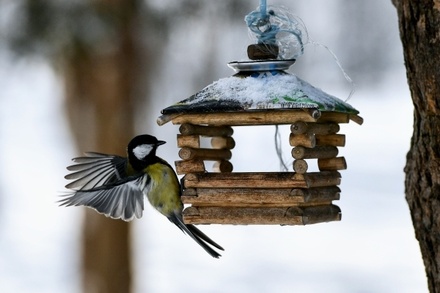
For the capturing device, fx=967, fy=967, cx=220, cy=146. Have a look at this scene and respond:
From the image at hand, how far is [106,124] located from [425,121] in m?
5.55

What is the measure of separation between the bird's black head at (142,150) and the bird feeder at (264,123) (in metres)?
0.34

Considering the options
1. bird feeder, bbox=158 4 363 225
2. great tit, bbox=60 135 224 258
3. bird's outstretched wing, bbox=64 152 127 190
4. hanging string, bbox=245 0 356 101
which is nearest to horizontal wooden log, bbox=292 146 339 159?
bird feeder, bbox=158 4 363 225

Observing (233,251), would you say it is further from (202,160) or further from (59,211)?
(202,160)

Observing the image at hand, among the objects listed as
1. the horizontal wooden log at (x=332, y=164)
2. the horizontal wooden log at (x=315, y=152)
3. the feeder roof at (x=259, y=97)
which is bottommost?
the horizontal wooden log at (x=332, y=164)

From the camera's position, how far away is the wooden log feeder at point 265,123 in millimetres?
3678

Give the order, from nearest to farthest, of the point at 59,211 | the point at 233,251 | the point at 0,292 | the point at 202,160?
the point at 202,160 < the point at 0,292 < the point at 233,251 < the point at 59,211

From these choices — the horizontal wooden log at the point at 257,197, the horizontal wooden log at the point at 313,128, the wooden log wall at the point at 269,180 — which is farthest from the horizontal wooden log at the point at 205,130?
the horizontal wooden log at the point at 313,128

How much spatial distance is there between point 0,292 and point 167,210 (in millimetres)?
7926

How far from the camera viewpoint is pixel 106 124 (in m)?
8.84

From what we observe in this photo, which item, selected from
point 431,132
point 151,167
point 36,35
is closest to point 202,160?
point 151,167

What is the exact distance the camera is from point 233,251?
12.6 metres

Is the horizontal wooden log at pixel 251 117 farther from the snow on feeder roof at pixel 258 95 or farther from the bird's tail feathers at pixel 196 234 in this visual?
the bird's tail feathers at pixel 196 234

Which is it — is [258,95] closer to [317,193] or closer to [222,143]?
[317,193]

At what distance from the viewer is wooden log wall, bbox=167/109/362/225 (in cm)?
370
